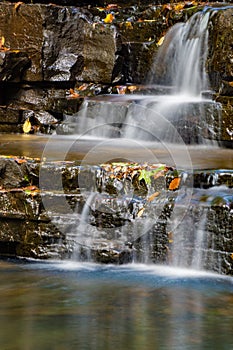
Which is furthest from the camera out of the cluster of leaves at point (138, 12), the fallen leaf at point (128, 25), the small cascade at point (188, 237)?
the fallen leaf at point (128, 25)

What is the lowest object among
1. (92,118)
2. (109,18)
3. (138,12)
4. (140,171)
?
(140,171)

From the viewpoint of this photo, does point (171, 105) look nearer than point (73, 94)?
Yes

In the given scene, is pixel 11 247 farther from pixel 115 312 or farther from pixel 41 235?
pixel 115 312

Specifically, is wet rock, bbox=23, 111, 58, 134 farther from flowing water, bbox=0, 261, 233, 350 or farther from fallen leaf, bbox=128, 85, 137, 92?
flowing water, bbox=0, 261, 233, 350

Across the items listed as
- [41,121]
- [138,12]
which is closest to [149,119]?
[41,121]

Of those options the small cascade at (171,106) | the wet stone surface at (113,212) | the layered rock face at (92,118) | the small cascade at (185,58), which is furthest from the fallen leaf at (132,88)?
the wet stone surface at (113,212)

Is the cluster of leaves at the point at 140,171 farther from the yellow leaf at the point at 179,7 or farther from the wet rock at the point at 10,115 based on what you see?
the yellow leaf at the point at 179,7

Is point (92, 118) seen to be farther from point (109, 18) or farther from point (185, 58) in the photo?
point (109, 18)

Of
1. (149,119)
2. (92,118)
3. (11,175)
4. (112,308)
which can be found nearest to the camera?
(112,308)

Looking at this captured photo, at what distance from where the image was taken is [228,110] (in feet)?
28.1

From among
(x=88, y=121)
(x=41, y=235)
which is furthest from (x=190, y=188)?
(x=88, y=121)

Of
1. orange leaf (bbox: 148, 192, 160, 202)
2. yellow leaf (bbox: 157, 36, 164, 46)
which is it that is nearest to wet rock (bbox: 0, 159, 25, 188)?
orange leaf (bbox: 148, 192, 160, 202)

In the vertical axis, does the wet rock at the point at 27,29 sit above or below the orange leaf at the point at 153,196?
above

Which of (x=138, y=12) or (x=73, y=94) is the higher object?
(x=138, y=12)
